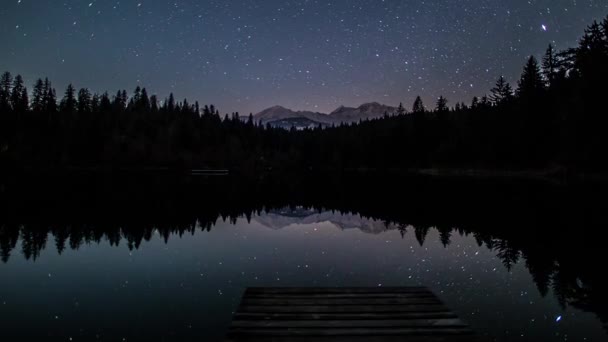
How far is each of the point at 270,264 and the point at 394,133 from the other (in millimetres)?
125259

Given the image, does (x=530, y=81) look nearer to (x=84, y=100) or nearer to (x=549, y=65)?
(x=549, y=65)

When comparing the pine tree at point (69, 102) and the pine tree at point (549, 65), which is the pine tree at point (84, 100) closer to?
the pine tree at point (69, 102)

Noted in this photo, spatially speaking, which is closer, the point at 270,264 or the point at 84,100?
the point at 270,264

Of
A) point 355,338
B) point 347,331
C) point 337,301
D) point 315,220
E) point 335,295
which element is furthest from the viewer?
point 315,220

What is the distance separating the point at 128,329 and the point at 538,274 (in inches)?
544

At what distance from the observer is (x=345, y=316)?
29.1 feet

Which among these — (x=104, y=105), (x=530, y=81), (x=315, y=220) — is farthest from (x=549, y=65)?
(x=104, y=105)

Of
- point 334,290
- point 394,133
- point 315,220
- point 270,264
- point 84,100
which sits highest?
point 84,100

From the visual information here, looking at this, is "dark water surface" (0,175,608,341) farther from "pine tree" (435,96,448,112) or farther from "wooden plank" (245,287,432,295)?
"pine tree" (435,96,448,112)

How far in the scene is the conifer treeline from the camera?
6620 cm

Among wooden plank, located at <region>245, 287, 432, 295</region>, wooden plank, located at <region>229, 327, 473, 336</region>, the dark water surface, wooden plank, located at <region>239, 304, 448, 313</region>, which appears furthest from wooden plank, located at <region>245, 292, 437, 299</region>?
wooden plank, located at <region>229, 327, 473, 336</region>

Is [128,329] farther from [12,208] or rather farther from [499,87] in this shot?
[499,87]

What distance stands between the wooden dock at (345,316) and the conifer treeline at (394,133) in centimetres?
6403

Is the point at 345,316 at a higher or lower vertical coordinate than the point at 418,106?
lower
